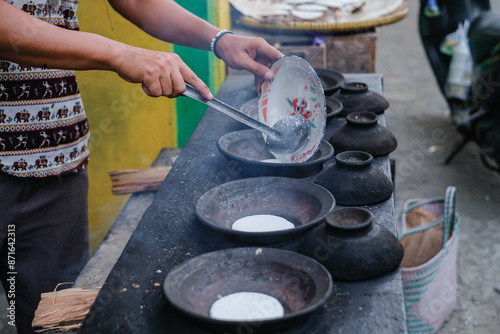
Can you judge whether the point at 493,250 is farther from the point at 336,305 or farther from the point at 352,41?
the point at 336,305

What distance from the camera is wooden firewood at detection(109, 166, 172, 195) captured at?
2996 mm

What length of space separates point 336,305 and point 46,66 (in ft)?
3.62

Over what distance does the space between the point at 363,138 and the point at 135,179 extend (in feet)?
4.40

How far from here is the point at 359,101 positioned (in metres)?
2.73

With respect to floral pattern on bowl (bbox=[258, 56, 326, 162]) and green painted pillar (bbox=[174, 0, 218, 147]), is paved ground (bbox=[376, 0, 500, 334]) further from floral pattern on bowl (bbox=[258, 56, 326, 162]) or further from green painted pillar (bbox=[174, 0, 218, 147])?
green painted pillar (bbox=[174, 0, 218, 147])

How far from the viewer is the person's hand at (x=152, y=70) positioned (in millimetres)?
1698

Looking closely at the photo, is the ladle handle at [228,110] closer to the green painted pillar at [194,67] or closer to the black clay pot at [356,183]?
the black clay pot at [356,183]

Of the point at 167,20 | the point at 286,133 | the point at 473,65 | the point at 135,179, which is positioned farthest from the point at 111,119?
the point at 473,65

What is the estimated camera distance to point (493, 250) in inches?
147

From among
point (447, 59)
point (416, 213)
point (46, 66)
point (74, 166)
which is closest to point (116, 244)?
point (74, 166)

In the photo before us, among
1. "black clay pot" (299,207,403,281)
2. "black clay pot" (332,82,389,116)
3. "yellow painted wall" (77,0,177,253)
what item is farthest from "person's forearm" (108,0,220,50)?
A: "black clay pot" (299,207,403,281)

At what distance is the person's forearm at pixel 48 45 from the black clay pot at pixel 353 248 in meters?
0.82

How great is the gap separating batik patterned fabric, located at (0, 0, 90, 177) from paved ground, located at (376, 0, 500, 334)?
7.67 ft

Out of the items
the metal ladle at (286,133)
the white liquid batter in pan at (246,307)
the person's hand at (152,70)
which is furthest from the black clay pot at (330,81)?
the white liquid batter in pan at (246,307)
